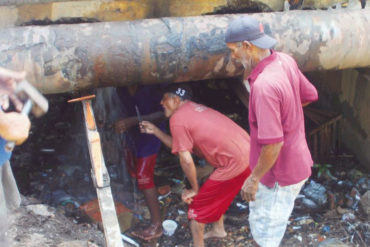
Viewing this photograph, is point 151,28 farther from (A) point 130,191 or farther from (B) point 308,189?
(B) point 308,189

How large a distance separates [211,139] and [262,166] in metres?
0.88

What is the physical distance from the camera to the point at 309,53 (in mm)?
3832

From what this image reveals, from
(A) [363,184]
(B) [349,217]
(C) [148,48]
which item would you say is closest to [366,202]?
(B) [349,217]

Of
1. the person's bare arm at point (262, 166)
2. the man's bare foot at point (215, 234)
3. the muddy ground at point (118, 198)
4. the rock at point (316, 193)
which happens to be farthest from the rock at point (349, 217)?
the person's bare arm at point (262, 166)

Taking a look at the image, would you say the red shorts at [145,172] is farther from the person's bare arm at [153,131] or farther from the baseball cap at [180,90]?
the baseball cap at [180,90]

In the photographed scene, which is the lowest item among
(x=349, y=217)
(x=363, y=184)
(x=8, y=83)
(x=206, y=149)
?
(x=349, y=217)

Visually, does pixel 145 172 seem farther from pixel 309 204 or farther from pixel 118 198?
pixel 309 204

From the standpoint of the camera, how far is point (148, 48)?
11.3ft

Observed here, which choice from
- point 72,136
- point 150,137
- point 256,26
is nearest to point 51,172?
point 72,136

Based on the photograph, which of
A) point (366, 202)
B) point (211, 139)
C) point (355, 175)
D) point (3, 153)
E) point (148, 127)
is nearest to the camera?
point (3, 153)

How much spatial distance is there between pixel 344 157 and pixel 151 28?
10.1ft

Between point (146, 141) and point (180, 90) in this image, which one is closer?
point (180, 90)

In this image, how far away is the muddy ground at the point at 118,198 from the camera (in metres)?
3.71

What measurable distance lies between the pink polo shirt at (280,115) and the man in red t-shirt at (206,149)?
63 centimetres
